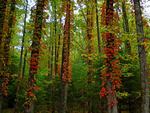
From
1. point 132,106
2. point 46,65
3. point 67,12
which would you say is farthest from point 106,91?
point 46,65

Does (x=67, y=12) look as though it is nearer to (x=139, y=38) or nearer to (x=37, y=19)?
(x=37, y=19)

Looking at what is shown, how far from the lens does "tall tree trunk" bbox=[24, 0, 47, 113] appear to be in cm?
1362

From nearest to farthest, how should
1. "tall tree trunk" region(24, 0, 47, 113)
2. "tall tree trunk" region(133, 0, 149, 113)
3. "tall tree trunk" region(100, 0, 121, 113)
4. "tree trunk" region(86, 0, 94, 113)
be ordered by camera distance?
"tall tree trunk" region(133, 0, 149, 113)
"tall tree trunk" region(100, 0, 121, 113)
"tall tree trunk" region(24, 0, 47, 113)
"tree trunk" region(86, 0, 94, 113)

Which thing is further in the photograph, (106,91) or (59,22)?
(59,22)

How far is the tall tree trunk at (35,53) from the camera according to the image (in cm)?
1362

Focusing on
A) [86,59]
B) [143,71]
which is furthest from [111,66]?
[86,59]

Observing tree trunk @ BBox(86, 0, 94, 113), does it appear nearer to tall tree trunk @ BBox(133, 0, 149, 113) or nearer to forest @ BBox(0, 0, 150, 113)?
forest @ BBox(0, 0, 150, 113)

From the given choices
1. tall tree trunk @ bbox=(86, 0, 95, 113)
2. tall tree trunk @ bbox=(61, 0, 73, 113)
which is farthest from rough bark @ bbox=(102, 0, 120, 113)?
tall tree trunk @ bbox=(86, 0, 95, 113)

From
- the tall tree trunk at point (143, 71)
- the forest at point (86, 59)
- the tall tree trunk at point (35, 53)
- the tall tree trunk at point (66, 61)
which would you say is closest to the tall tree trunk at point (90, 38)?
the forest at point (86, 59)

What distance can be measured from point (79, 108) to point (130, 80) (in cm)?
1149

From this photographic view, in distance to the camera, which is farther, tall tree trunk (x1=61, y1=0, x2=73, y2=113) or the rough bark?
tall tree trunk (x1=61, y1=0, x2=73, y2=113)

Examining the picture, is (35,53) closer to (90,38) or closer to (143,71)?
(143,71)

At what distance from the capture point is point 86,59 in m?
23.2

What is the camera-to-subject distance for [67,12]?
22.7 metres
